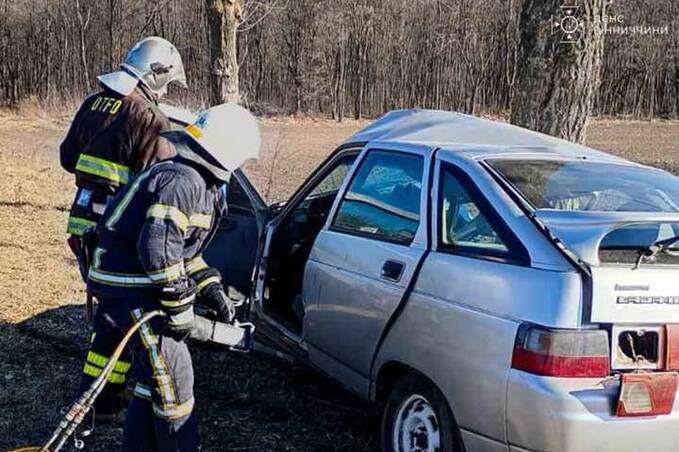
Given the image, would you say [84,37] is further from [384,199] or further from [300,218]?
[384,199]

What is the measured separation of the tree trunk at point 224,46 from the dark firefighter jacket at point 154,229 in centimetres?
646

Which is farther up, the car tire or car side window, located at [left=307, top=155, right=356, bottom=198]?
Result: car side window, located at [left=307, top=155, right=356, bottom=198]

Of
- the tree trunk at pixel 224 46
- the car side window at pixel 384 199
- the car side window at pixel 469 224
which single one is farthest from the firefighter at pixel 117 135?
the tree trunk at pixel 224 46

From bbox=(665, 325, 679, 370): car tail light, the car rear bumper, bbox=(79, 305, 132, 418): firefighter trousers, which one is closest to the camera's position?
the car rear bumper

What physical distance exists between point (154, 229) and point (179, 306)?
0.36 metres

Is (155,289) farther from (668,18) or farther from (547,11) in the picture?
(668,18)

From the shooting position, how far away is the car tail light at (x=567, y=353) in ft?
9.98

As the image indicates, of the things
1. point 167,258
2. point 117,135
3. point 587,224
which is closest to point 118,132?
point 117,135

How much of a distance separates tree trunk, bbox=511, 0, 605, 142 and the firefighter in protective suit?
11.0 feet

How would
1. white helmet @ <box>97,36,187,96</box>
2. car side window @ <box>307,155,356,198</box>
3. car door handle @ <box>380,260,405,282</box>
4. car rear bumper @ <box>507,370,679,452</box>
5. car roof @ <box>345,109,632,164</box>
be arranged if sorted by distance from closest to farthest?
1. car rear bumper @ <box>507,370,679,452</box>
2. car door handle @ <box>380,260,405,282</box>
3. car roof @ <box>345,109,632,164</box>
4. car side window @ <box>307,155,356,198</box>
5. white helmet @ <box>97,36,187,96</box>

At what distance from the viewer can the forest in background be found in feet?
118

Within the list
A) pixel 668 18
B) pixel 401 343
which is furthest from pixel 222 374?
pixel 668 18

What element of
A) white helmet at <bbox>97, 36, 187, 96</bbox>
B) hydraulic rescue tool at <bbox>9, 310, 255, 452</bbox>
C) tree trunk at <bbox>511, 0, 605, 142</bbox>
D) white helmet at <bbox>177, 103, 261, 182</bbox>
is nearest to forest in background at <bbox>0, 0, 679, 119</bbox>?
tree trunk at <bbox>511, 0, 605, 142</bbox>
